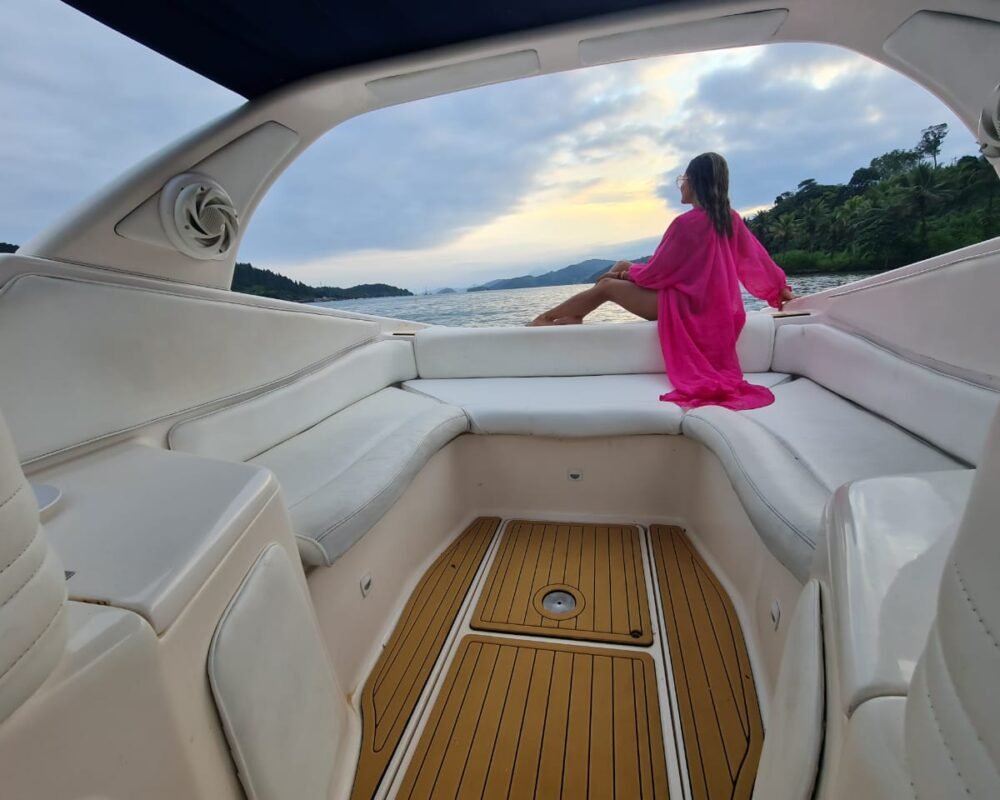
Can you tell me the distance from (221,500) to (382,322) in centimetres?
217

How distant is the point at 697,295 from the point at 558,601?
1632 mm

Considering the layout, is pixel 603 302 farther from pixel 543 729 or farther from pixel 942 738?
pixel 942 738

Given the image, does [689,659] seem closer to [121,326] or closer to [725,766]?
[725,766]

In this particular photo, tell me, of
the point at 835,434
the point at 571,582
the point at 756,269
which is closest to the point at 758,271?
the point at 756,269

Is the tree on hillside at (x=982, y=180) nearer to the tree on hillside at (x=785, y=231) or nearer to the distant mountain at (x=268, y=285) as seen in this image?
the tree on hillside at (x=785, y=231)

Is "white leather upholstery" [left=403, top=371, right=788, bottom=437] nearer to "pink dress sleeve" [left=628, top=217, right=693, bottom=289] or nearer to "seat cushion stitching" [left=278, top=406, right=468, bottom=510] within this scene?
"seat cushion stitching" [left=278, top=406, right=468, bottom=510]

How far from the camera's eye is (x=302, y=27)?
4.90 ft

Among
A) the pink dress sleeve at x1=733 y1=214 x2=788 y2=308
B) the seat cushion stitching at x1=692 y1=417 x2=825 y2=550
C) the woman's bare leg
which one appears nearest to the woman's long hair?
the pink dress sleeve at x1=733 y1=214 x2=788 y2=308

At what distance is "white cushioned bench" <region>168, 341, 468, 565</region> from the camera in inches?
46.4

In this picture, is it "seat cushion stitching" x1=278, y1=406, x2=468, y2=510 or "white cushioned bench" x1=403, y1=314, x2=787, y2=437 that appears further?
"white cushioned bench" x1=403, y1=314, x2=787, y2=437

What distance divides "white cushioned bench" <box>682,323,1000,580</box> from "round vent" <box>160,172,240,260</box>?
1887mm

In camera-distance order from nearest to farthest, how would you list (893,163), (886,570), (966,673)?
(966,673) → (886,570) → (893,163)

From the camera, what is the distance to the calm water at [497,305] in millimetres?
2602

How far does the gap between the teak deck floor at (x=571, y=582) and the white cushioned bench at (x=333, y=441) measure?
52 centimetres
